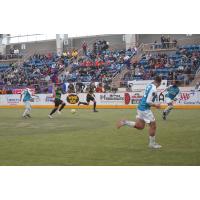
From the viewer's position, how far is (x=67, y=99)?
1545 cm

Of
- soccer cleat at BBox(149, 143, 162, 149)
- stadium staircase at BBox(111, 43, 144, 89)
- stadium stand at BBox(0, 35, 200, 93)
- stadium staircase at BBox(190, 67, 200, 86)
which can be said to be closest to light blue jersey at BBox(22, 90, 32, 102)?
stadium stand at BBox(0, 35, 200, 93)

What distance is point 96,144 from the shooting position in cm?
786

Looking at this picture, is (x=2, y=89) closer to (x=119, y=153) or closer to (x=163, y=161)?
(x=119, y=153)

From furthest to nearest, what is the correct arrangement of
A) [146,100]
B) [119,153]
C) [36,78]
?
[36,78]
[146,100]
[119,153]

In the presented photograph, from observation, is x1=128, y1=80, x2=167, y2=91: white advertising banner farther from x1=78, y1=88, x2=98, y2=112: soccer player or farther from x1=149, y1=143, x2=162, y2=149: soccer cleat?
x1=149, y1=143, x2=162, y2=149: soccer cleat

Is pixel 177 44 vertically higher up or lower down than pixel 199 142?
higher up

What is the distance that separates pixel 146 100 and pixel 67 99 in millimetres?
8225

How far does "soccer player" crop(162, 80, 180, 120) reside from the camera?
11.5 metres

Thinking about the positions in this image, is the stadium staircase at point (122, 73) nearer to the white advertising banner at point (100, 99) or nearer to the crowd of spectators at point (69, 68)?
the crowd of spectators at point (69, 68)

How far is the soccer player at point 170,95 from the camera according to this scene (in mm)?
11492

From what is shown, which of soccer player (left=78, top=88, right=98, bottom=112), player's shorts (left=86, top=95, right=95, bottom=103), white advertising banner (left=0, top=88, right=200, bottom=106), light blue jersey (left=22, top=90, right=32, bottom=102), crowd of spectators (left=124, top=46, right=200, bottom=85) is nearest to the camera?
crowd of spectators (left=124, top=46, right=200, bottom=85)

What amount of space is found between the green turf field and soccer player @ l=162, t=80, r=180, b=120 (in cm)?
44

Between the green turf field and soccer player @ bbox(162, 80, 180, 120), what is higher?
soccer player @ bbox(162, 80, 180, 120)
